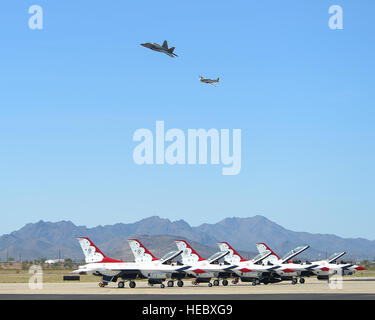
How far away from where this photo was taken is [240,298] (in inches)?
1917

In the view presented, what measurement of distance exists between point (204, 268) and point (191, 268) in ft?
6.46

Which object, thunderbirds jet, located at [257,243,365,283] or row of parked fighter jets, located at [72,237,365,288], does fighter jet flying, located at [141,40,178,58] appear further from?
thunderbirds jet, located at [257,243,365,283]

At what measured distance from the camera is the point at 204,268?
71.9 m

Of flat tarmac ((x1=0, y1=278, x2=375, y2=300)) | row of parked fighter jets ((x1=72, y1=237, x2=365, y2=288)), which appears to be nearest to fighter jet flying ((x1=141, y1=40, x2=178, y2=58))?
row of parked fighter jets ((x1=72, y1=237, x2=365, y2=288))

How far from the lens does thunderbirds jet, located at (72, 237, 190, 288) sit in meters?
66.6

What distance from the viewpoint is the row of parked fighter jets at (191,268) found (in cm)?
6700

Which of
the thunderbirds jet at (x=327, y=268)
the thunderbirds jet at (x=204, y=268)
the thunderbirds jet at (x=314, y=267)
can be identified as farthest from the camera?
the thunderbirds jet at (x=327, y=268)

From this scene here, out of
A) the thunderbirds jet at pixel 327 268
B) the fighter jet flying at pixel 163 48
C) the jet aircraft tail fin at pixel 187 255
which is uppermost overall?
the fighter jet flying at pixel 163 48

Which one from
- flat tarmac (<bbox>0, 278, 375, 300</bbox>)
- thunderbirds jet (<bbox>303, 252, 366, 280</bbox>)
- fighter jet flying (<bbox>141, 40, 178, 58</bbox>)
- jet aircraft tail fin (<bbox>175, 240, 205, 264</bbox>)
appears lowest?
thunderbirds jet (<bbox>303, 252, 366, 280</bbox>)

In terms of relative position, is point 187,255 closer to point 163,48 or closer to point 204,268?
point 204,268

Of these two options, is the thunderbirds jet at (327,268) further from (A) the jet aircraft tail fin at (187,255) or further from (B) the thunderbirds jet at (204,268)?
(A) the jet aircraft tail fin at (187,255)

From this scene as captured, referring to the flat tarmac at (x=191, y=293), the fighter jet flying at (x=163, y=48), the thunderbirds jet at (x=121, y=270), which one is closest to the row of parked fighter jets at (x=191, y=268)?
the thunderbirds jet at (x=121, y=270)
